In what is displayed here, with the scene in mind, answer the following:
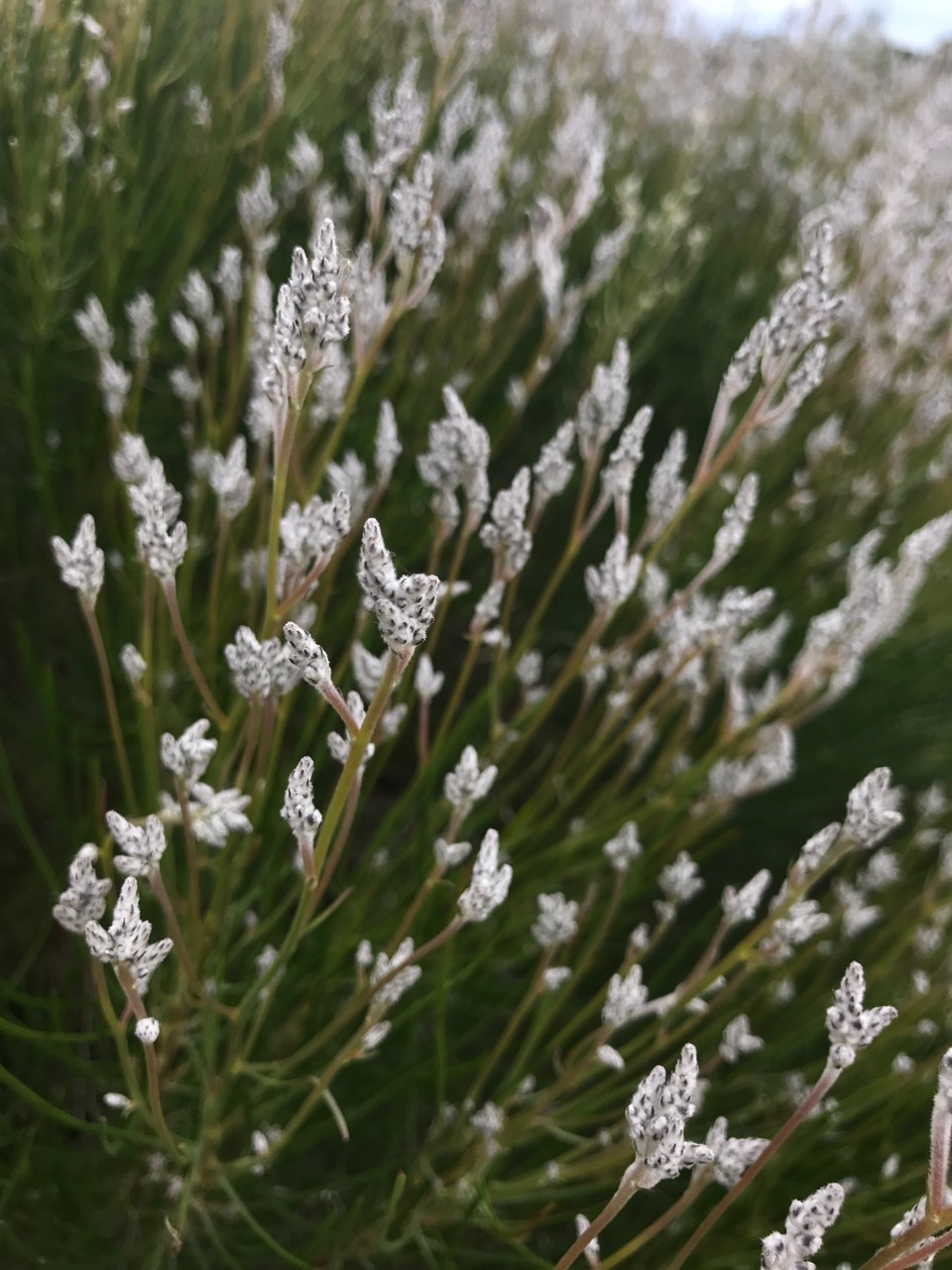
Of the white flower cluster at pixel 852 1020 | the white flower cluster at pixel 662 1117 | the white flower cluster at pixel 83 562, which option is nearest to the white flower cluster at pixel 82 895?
the white flower cluster at pixel 83 562

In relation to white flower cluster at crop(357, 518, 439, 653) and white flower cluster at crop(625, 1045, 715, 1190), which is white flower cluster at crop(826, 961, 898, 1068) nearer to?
white flower cluster at crop(625, 1045, 715, 1190)

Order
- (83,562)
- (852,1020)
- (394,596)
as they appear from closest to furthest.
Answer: (394,596) < (852,1020) < (83,562)

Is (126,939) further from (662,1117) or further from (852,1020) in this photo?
(852,1020)

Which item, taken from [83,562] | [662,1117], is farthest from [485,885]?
[83,562]

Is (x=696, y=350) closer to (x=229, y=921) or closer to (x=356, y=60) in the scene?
(x=356, y=60)

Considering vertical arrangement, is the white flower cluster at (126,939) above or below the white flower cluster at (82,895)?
below


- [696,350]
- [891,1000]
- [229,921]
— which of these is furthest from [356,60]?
[891,1000]

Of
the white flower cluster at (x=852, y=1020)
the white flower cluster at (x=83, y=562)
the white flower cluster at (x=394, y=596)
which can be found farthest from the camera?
the white flower cluster at (x=83, y=562)

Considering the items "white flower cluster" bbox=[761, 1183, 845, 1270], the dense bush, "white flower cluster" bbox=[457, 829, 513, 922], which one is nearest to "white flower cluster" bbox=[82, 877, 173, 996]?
the dense bush

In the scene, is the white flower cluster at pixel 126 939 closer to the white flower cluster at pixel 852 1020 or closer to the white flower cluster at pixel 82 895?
the white flower cluster at pixel 82 895
